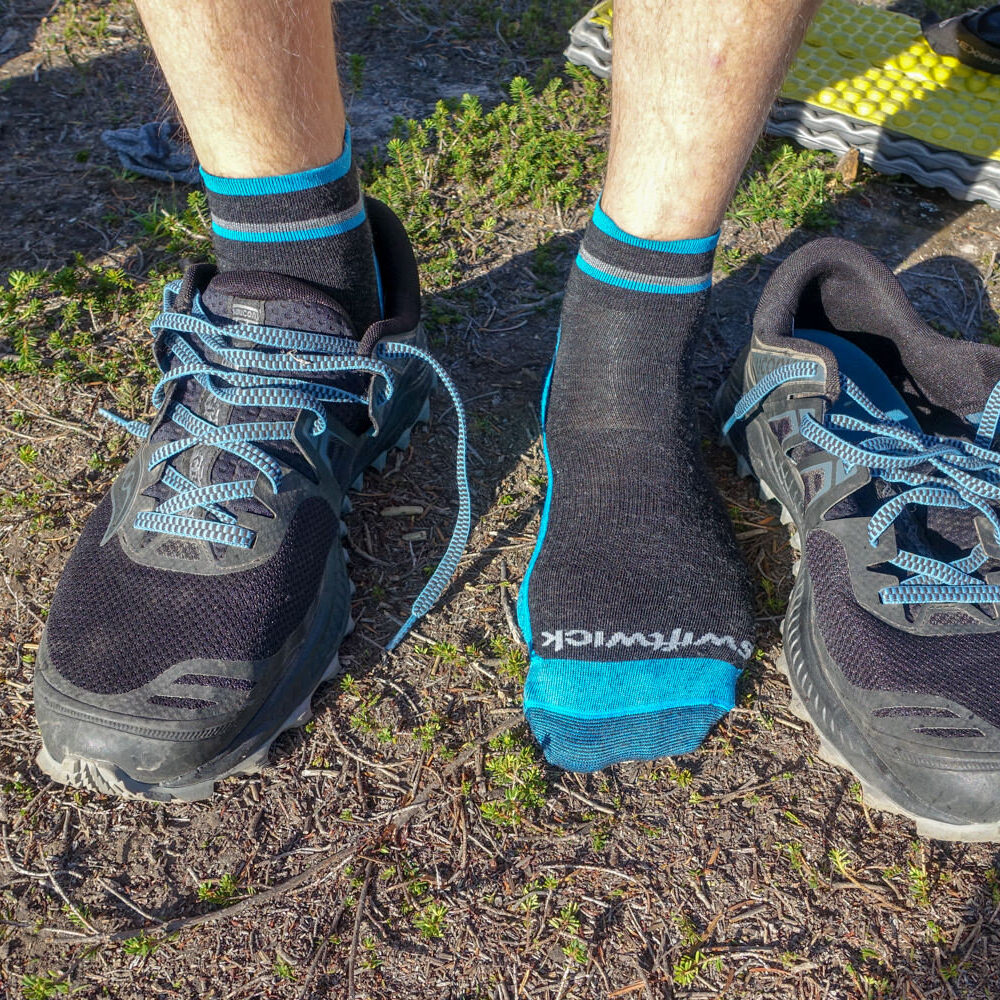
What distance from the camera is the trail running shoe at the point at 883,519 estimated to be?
1622 millimetres

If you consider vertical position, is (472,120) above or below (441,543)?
above

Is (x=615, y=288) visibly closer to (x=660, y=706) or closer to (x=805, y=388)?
(x=805, y=388)

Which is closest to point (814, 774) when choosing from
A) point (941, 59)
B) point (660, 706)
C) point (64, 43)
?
point (660, 706)

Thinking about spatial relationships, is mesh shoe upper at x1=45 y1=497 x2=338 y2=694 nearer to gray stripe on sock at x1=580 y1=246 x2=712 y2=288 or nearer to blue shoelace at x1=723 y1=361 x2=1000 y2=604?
gray stripe on sock at x1=580 y1=246 x2=712 y2=288

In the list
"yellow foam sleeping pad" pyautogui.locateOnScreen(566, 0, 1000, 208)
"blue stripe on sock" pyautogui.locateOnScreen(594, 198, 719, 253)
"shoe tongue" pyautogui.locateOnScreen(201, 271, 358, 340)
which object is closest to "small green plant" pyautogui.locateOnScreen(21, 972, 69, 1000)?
"shoe tongue" pyautogui.locateOnScreen(201, 271, 358, 340)

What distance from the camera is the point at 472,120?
3285mm

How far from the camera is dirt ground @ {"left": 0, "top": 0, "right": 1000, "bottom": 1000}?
1.56 meters

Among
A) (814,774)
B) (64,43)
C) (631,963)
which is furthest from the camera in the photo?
(64,43)

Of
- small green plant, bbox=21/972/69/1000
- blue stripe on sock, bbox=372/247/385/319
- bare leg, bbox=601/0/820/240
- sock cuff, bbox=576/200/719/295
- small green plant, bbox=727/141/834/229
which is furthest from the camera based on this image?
small green plant, bbox=727/141/834/229

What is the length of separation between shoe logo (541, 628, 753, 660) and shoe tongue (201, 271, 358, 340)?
0.85m

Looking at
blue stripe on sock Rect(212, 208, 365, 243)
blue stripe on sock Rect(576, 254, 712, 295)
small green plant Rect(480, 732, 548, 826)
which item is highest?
blue stripe on sock Rect(212, 208, 365, 243)

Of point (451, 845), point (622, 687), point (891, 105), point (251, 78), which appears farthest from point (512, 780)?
point (891, 105)

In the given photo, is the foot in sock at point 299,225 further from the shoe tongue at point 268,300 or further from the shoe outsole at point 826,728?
the shoe outsole at point 826,728

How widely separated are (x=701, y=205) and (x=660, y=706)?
3.50 feet
